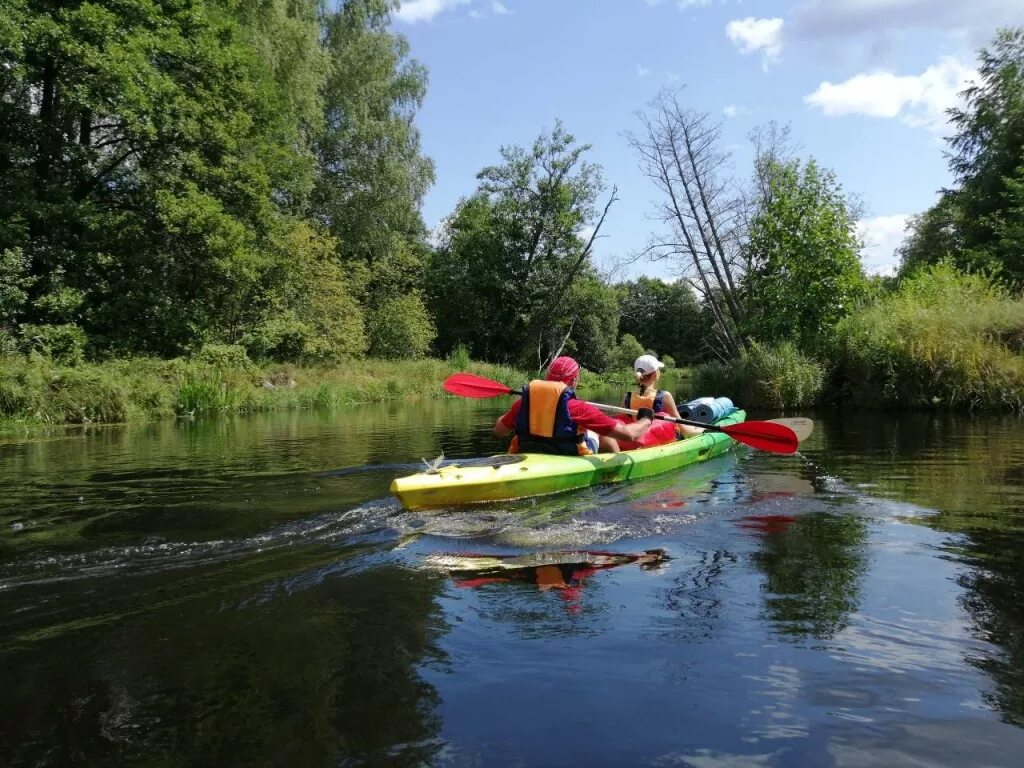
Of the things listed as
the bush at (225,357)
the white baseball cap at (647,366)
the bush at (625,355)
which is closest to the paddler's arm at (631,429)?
the white baseball cap at (647,366)

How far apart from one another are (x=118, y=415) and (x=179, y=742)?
13.6m

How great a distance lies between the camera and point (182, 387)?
16.1 metres

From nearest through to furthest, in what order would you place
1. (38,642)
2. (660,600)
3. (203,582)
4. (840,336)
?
1. (38,642)
2. (660,600)
3. (203,582)
4. (840,336)

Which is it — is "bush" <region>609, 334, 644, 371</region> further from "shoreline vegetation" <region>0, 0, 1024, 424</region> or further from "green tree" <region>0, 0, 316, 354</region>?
"green tree" <region>0, 0, 316, 354</region>

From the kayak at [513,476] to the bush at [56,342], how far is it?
1412cm

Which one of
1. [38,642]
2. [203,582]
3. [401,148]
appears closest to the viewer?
[38,642]

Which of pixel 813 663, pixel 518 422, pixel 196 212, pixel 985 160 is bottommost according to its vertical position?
pixel 813 663

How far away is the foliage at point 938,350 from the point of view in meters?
12.7

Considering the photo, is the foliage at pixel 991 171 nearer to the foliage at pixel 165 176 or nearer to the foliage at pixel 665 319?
the foliage at pixel 165 176

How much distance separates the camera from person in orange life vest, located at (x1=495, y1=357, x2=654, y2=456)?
20.5ft

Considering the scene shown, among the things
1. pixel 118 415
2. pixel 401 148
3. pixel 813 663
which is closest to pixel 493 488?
pixel 813 663

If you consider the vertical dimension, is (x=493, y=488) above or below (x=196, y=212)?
below

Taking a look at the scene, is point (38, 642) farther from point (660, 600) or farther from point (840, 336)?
point (840, 336)

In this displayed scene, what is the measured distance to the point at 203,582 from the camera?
3795 mm
